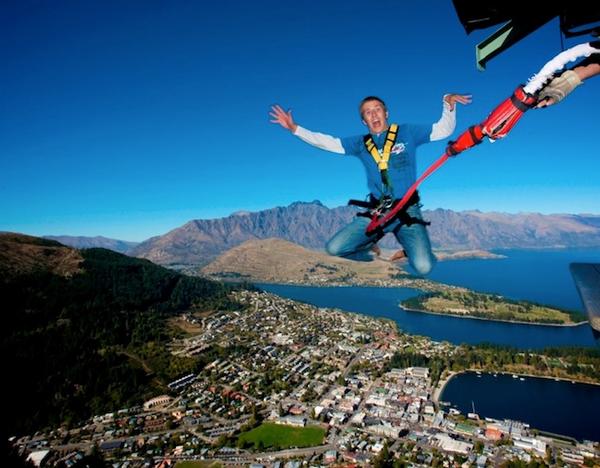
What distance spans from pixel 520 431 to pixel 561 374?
10.3 m

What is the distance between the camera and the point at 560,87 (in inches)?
54.5

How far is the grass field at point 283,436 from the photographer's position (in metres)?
18.6

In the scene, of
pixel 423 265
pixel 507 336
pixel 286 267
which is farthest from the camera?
pixel 286 267

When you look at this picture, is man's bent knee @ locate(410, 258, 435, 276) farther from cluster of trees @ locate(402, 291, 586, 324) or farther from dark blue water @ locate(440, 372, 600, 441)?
cluster of trees @ locate(402, 291, 586, 324)

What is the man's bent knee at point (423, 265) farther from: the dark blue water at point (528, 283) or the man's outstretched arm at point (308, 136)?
the dark blue water at point (528, 283)

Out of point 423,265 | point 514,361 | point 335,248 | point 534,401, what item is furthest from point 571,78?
point 514,361

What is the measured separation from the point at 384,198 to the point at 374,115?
2.05 ft

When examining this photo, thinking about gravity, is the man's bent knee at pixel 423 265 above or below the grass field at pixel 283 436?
above

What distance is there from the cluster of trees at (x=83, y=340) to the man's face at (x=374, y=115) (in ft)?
59.4

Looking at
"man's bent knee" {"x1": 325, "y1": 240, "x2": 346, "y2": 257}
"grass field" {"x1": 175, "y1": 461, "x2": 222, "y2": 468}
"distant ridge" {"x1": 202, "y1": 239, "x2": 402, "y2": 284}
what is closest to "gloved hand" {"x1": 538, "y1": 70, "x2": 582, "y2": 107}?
"man's bent knee" {"x1": 325, "y1": 240, "x2": 346, "y2": 257}

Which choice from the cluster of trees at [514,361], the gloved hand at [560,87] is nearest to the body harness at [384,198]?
the gloved hand at [560,87]

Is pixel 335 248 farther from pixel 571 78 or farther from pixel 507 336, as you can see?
pixel 507 336

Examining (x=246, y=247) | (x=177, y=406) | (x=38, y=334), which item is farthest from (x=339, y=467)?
(x=246, y=247)

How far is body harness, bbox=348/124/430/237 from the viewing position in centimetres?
297
